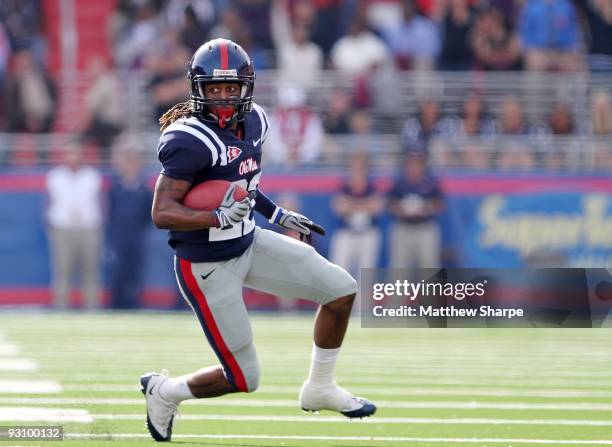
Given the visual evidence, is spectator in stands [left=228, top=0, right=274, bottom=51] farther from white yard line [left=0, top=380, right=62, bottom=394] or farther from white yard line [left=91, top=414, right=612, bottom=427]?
white yard line [left=91, top=414, right=612, bottom=427]

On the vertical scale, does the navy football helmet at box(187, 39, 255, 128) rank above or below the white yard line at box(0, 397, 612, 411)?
above

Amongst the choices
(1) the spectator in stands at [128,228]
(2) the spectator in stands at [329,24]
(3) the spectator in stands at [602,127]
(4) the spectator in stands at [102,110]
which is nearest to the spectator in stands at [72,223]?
(1) the spectator in stands at [128,228]

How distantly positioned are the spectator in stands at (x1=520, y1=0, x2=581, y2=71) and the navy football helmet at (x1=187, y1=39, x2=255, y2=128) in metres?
9.25

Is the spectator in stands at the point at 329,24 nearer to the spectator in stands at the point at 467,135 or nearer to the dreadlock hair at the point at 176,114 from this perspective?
the spectator in stands at the point at 467,135

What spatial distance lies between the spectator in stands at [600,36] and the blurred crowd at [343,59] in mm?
12

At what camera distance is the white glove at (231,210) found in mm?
5496

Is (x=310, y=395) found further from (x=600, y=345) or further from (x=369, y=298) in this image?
(x=600, y=345)

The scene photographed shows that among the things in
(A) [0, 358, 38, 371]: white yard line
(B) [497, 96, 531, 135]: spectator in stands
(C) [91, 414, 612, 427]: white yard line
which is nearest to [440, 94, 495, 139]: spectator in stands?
(B) [497, 96, 531, 135]: spectator in stands

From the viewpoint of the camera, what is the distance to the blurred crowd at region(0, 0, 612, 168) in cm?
1382

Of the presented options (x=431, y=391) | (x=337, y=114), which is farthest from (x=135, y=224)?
(x=431, y=391)

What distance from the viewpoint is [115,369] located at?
8430 mm

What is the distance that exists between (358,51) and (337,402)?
8927 mm

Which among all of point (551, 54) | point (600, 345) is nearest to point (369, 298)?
point (600, 345)

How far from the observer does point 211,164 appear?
18.4ft
